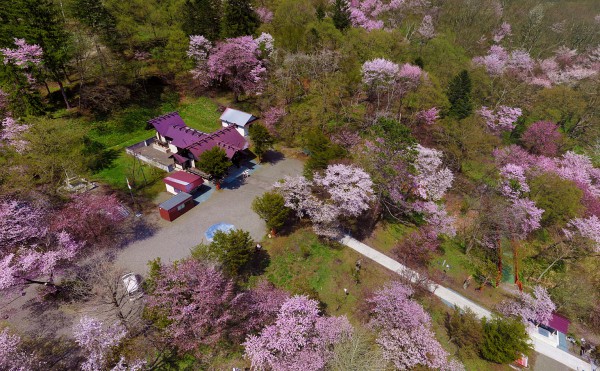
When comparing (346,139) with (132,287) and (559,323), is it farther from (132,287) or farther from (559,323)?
(132,287)

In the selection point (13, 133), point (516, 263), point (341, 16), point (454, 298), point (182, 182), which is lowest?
point (516, 263)

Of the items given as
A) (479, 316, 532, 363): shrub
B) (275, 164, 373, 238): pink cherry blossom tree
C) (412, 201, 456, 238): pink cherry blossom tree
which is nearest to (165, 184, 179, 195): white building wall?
(275, 164, 373, 238): pink cherry blossom tree

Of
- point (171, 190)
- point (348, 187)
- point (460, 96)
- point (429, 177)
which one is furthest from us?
point (460, 96)

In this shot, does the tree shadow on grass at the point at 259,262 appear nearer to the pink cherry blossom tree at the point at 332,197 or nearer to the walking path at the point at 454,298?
the pink cherry blossom tree at the point at 332,197

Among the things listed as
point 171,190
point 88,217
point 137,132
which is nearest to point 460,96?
point 171,190

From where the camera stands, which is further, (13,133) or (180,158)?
(180,158)

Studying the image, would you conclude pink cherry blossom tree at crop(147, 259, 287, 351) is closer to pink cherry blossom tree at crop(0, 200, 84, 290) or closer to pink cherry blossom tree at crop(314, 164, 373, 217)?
pink cherry blossom tree at crop(0, 200, 84, 290)

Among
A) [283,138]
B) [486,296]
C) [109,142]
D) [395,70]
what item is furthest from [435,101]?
[109,142]

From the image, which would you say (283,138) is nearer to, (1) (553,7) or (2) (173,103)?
(2) (173,103)
